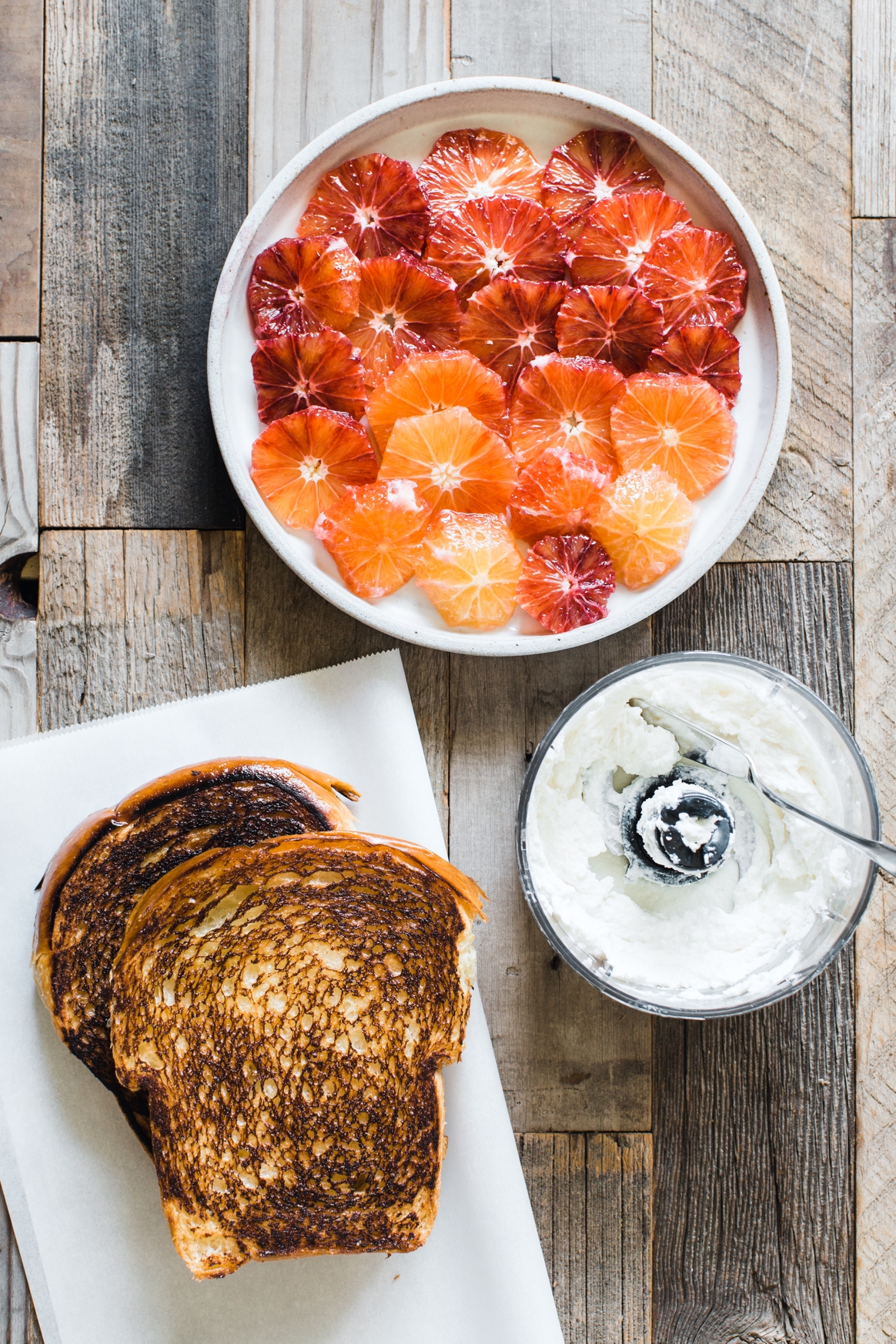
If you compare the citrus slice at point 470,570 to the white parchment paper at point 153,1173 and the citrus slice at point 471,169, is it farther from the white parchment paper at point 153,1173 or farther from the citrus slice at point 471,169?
the citrus slice at point 471,169

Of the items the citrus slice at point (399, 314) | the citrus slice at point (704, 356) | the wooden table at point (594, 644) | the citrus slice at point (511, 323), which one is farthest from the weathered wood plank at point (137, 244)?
the citrus slice at point (704, 356)

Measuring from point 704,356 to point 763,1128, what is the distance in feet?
3.64

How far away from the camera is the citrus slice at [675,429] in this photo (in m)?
1.33

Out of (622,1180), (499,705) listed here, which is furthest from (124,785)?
(622,1180)

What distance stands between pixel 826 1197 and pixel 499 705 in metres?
0.88

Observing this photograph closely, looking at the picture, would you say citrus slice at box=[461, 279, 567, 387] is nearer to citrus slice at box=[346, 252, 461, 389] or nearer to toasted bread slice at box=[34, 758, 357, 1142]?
citrus slice at box=[346, 252, 461, 389]

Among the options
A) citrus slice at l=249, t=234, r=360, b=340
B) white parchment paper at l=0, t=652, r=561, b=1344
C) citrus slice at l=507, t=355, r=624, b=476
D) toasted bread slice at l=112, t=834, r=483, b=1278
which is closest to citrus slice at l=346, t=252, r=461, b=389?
citrus slice at l=249, t=234, r=360, b=340

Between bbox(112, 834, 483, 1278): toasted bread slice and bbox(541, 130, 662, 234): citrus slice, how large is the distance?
907mm

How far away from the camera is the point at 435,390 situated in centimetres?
132

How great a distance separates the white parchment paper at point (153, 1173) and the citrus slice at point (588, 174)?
671 millimetres

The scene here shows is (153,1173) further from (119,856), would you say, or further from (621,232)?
(621,232)

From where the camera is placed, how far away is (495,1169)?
140 centimetres

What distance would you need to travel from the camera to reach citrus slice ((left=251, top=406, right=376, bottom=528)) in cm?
132

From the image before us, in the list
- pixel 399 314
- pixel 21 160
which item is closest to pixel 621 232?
pixel 399 314
